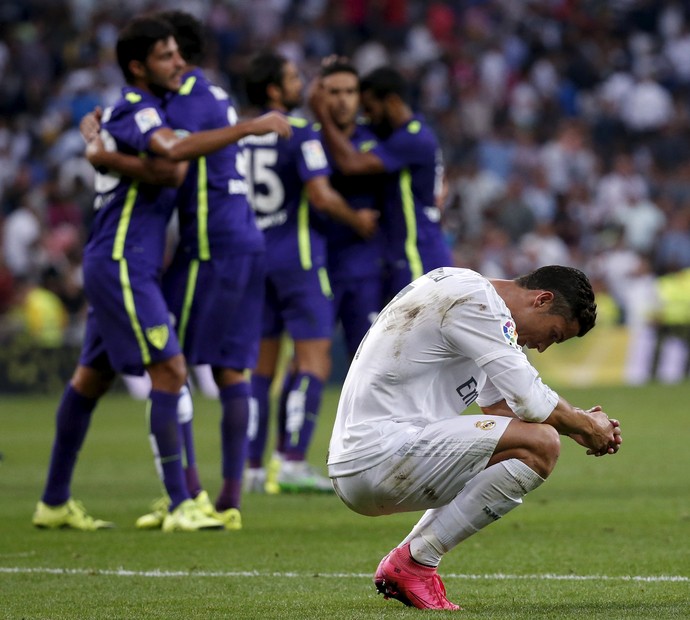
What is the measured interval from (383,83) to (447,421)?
16.1 ft

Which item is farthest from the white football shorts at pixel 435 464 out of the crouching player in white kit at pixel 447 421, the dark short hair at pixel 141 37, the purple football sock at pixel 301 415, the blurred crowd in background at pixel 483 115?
the blurred crowd in background at pixel 483 115

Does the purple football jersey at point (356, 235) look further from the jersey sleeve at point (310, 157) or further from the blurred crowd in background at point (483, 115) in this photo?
the blurred crowd in background at point (483, 115)

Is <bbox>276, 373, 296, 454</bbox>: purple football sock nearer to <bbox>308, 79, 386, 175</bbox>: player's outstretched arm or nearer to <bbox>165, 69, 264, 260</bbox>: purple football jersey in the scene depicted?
<bbox>308, 79, 386, 175</bbox>: player's outstretched arm

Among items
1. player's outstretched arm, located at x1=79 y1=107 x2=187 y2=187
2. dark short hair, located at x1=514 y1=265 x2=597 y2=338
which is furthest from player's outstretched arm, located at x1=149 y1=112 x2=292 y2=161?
dark short hair, located at x1=514 y1=265 x2=597 y2=338

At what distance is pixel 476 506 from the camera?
5.40 m

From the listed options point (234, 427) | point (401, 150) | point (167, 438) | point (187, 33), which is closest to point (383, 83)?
point (401, 150)

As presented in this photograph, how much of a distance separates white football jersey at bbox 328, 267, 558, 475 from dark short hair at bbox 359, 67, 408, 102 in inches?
180

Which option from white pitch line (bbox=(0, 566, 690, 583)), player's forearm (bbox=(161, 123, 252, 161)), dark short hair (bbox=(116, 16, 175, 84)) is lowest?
white pitch line (bbox=(0, 566, 690, 583))

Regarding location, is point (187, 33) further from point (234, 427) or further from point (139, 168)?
point (234, 427)

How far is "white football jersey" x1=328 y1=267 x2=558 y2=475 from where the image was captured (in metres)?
5.20

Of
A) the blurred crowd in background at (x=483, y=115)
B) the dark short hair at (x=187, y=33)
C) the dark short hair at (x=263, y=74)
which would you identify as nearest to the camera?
the dark short hair at (x=187, y=33)

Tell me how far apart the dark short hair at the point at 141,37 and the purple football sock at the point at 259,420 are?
290cm

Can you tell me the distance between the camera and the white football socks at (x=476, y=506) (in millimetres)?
5344

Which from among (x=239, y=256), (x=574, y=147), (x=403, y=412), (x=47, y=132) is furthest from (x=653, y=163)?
(x=403, y=412)
